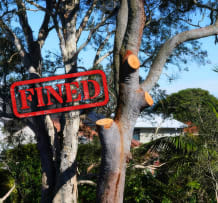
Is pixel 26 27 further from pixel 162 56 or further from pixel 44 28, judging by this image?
pixel 162 56

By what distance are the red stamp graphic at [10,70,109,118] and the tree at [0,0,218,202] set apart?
0.83 feet

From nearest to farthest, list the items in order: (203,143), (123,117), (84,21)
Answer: (123,117) → (203,143) → (84,21)

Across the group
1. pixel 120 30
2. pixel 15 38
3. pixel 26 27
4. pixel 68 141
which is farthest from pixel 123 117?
pixel 26 27

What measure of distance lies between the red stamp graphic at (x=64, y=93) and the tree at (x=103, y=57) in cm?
25

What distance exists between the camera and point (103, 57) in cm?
977

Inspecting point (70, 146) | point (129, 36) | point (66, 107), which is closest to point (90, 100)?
point (66, 107)

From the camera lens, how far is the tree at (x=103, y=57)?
4.26 metres

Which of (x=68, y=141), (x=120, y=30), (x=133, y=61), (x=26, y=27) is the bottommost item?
(x=68, y=141)

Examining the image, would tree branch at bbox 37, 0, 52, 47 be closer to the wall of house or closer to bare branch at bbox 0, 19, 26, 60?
bare branch at bbox 0, 19, 26, 60

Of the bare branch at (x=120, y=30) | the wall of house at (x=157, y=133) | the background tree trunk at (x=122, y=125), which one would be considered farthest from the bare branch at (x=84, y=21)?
the background tree trunk at (x=122, y=125)

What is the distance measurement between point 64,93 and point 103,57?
2.35 m

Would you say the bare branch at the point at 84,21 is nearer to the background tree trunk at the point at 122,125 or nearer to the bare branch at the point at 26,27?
the bare branch at the point at 26,27

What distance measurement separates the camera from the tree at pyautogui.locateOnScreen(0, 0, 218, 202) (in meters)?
4.26

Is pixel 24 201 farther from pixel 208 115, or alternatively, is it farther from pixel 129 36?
pixel 129 36
